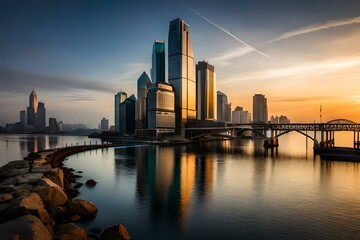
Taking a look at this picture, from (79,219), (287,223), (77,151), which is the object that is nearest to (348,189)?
(287,223)

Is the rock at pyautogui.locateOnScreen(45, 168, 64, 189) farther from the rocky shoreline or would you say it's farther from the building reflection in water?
the building reflection in water

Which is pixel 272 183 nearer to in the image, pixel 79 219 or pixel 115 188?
pixel 115 188

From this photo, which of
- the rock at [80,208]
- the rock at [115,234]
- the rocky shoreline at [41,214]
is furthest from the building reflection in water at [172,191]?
the rocky shoreline at [41,214]

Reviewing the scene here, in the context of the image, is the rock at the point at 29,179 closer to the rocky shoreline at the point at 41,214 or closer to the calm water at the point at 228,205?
the rocky shoreline at the point at 41,214

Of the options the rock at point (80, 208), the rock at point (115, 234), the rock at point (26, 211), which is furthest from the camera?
the rock at point (80, 208)

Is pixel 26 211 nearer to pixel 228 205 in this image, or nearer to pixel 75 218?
pixel 75 218

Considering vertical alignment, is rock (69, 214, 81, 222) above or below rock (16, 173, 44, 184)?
below

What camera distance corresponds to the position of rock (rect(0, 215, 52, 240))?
19.8 metres

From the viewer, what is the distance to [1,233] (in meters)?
19.9

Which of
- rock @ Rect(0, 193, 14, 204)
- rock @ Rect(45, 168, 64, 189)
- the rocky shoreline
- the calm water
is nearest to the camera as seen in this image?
the rocky shoreline

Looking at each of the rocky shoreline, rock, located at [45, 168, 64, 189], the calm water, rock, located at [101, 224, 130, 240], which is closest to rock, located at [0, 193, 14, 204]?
the rocky shoreline

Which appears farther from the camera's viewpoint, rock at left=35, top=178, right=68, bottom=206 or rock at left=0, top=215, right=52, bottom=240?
rock at left=35, top=178, right=68, bottom=206

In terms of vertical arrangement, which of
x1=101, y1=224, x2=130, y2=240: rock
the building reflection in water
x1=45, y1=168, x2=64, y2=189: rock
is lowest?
the building reflection in water

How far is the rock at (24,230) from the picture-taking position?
19759 millimetres
